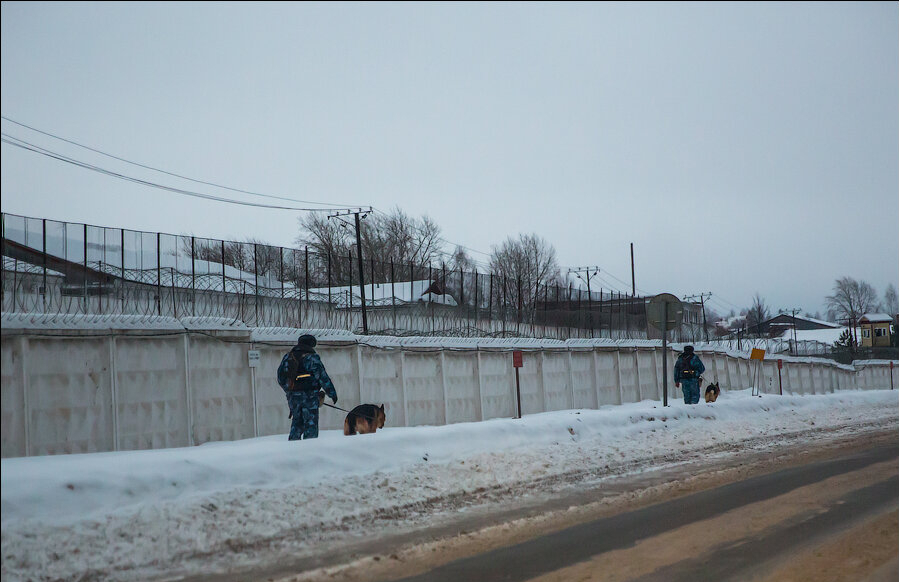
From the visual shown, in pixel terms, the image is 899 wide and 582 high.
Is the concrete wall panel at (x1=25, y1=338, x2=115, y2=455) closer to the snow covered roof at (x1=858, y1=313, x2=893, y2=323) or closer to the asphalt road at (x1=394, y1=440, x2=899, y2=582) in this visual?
the asphalt road at (x1=394, y1=440, x2=899, y2=582)

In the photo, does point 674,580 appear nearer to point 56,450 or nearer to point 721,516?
point 721,516

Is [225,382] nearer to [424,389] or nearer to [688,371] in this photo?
[424,389]

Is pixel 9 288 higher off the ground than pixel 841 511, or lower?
higher

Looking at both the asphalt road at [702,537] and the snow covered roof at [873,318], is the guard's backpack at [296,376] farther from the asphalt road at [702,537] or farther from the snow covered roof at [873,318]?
the snow covered roof at [873,318]

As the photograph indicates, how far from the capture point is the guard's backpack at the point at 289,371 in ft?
43.0

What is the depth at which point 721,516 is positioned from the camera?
8797 mm

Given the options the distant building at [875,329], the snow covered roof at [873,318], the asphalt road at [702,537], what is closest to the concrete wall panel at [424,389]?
the asphalt road at [702,537]

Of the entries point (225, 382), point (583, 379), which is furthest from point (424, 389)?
point (583, 379)

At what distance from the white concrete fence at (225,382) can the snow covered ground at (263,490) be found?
77 cm

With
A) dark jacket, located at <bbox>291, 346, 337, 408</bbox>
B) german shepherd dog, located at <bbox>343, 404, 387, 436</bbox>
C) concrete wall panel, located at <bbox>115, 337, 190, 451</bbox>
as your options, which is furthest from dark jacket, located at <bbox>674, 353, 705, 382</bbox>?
concrete wall panel, located at <bbox>115, 337, 190, 451</bbox>

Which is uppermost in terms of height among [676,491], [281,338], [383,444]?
[281,338]

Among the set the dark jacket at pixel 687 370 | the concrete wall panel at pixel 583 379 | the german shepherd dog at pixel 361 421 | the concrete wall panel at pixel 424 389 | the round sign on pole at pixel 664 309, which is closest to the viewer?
the german shepherd dog at pixel 361 421

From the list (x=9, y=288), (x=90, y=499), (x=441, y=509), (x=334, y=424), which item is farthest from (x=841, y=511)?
(x=9, y=288)

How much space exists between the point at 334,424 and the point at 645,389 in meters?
14.5
